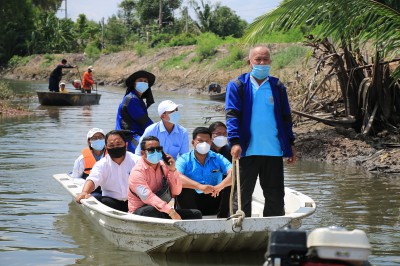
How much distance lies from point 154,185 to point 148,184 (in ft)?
0.23

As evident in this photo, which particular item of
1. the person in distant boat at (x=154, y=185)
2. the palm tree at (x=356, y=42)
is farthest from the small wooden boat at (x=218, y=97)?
the person in distant boat at (x=154, y=185)

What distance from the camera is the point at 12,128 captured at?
21.8 meters

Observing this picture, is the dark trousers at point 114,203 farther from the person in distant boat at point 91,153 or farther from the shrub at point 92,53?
the shrub at point 92,53

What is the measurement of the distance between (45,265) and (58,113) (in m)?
19.8

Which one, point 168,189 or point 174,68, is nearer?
point 168,189

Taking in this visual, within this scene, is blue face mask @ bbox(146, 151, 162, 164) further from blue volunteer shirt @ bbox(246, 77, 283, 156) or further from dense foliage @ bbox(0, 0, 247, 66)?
dense foliage @ bbox(0, 0, 247, 66)

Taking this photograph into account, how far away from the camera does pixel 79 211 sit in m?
10.8

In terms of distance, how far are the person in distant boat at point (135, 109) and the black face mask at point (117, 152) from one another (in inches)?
61.9

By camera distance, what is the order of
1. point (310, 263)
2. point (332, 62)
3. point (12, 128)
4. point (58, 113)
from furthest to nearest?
point (58, 113)
point (12, 128)
point (332, 62)
point (310, 263)

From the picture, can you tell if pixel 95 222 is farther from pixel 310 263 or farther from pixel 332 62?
pixel 332 62

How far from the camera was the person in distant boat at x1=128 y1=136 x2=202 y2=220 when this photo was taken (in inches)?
321

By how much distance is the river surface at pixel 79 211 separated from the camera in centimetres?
823

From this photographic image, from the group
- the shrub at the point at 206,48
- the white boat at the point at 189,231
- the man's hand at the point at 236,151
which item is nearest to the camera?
the man's hand at the point at 236,151

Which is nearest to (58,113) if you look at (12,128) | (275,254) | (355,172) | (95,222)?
(12,128)
